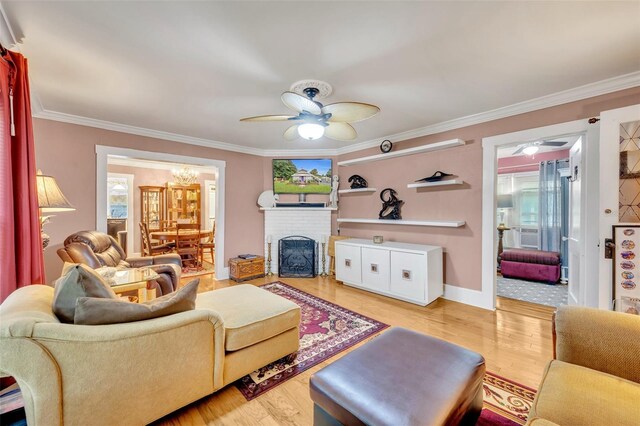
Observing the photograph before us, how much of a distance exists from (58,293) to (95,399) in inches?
22.1

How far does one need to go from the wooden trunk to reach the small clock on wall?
277cm

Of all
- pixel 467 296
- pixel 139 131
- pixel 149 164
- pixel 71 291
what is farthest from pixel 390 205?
pixel 149 164

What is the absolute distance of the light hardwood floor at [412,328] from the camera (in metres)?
1.61

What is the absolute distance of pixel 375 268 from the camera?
376 cm

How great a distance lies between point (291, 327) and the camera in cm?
210

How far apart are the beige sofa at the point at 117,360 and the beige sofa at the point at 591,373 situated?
157 cm

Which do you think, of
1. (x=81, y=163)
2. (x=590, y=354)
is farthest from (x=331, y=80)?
(x=81, y=163)

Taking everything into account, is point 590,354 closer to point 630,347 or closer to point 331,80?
point 630,347

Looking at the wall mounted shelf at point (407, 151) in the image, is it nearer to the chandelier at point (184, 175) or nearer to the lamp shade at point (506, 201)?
the lamp shade at point (506, 201)

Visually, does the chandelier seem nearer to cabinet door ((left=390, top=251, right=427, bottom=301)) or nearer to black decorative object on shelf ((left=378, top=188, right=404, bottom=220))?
black decorative object on shelf ((left=378, top=188, right=404, bottom=220))

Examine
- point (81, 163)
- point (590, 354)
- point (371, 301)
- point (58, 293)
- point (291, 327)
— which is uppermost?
point (81, 163)

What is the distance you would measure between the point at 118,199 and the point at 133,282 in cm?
560

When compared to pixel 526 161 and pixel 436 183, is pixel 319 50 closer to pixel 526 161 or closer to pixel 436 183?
pixel 436 183

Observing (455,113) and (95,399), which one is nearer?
(95,399)
